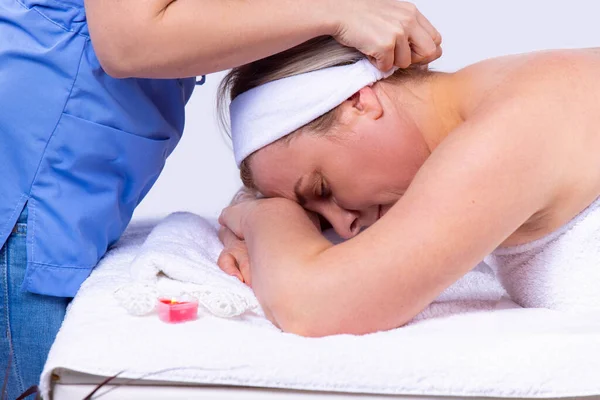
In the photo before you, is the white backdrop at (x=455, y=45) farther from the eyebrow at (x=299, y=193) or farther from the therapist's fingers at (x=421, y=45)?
the therapist's fingers at (x=421, y=45)

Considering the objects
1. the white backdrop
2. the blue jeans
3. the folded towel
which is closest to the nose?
the folded towel

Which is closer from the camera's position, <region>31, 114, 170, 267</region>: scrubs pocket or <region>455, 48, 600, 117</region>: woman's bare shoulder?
<region>455, 48, 600, 117</region>: woman's bare shoulder

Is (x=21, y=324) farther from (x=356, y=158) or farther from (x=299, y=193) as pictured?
(x=356, y=158)

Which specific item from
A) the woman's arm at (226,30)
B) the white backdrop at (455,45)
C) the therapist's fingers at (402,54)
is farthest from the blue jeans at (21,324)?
the white backdrop at (455,45)

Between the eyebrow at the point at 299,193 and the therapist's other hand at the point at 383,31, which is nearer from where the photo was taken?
the therapist's other hand at the point at 383,31

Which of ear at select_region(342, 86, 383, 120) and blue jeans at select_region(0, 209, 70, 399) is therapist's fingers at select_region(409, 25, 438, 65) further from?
blue jeans at select_region(0, 209, 70, 399)

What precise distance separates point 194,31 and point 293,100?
0.85ft

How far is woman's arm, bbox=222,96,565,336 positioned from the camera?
1.51m

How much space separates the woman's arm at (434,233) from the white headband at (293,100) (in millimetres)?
298

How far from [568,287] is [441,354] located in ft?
1.37

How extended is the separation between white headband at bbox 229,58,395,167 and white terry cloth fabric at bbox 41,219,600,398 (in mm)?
481

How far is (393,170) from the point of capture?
1.82 meters

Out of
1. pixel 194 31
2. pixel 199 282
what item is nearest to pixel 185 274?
pixel 199 282

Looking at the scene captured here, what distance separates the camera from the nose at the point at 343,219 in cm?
193
